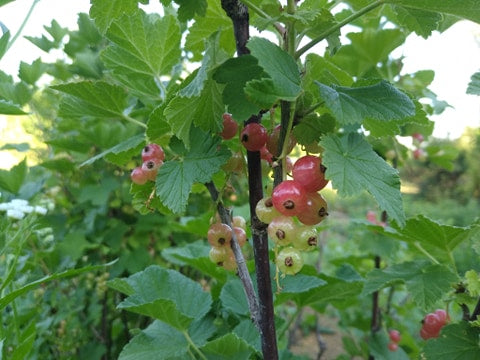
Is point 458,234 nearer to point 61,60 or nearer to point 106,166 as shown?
point 106,166

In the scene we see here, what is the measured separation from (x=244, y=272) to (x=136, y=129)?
0.95 m

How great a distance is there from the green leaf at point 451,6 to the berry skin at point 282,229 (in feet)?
1.04

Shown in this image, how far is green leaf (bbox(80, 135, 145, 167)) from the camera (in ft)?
2.49

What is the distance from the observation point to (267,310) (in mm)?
619

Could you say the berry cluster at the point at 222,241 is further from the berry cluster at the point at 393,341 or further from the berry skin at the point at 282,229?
the berry cluster at the point at 393,341

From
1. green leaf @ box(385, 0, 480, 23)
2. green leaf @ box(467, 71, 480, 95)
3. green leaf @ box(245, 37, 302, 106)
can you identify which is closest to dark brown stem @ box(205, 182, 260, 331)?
green leaf @ box(245, 37, 302, 106)

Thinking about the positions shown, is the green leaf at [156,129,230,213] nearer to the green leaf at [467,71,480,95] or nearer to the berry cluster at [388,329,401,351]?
the green leaf at [467,71,480,95]

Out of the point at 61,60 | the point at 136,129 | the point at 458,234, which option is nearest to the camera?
the point at 458,234

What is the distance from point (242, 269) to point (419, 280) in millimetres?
455

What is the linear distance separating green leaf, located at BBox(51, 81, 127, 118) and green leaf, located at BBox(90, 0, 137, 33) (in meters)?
0.20

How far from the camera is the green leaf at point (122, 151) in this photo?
29.9 inches

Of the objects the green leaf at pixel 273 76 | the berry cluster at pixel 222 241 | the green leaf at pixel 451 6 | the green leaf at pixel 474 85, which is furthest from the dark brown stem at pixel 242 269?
the green leaf at pixel 474 85

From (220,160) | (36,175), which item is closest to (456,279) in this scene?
(220,160)

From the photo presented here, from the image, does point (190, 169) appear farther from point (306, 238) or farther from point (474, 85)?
point (474, 85)
